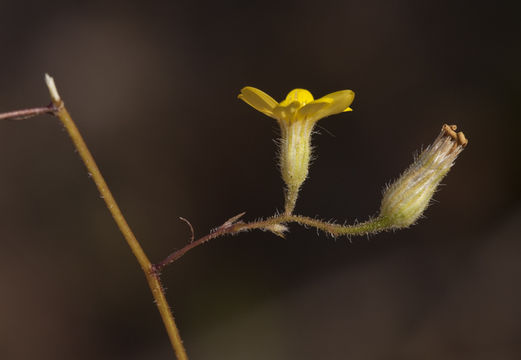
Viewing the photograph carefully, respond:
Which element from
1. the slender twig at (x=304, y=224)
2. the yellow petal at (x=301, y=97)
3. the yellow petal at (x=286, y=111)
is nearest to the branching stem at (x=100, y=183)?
the slender twig at (x=304, y=224)

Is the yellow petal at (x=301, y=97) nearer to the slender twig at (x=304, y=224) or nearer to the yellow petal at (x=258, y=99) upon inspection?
the yellow petal at (x=258, y=99)

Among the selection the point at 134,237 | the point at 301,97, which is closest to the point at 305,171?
the point at 301,97

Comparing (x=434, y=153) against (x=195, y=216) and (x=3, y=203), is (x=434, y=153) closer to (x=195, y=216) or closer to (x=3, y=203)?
(x=195, y=216)

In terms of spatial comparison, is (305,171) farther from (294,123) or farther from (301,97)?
(301,97)

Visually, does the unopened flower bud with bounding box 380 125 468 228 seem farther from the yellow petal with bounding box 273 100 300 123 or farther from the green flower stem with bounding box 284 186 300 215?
the yellow petal with bounding box 273 100 300 123

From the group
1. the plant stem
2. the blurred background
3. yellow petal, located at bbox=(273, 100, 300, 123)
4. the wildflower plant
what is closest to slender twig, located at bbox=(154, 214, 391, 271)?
the wildflower plant
